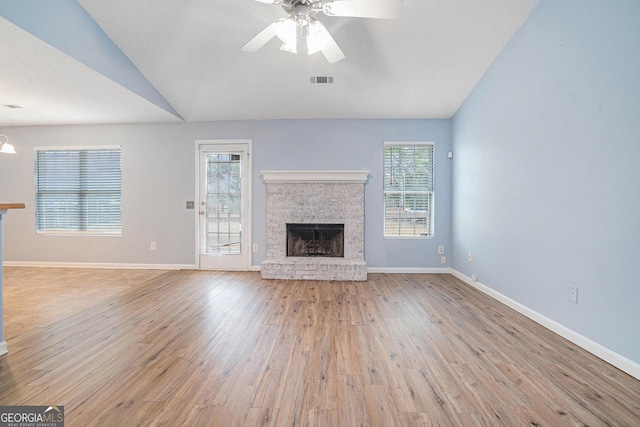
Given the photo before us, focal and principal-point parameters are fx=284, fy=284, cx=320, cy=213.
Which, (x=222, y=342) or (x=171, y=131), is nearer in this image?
(x=222, y=342)

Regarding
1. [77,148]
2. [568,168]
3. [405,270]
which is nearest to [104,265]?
[77,148]

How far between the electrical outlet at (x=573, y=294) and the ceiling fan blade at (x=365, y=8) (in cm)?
253

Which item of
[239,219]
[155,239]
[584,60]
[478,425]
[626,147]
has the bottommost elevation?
[478,425]

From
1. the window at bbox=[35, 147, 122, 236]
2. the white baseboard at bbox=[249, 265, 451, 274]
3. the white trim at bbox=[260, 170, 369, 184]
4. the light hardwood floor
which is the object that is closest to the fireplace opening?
the white baseboard at bbox=[249, 265, 451, 274]

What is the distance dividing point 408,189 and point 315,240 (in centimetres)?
171

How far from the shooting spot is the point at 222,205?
4672mm

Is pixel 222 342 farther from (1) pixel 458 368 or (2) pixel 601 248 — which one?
(2) pixel 601 248

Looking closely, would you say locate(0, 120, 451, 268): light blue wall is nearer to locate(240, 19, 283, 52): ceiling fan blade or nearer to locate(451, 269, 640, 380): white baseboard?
locate(451, 269, 640, 380): white baseboard

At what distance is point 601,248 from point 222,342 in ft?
9.52

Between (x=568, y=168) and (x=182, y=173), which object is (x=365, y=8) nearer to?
(x=568, y=168)

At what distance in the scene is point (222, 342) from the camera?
87.3 inches

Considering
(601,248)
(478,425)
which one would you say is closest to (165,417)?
(478,425)

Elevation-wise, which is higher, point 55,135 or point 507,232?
point 55,135

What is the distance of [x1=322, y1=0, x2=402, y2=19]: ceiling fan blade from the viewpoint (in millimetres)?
1979
